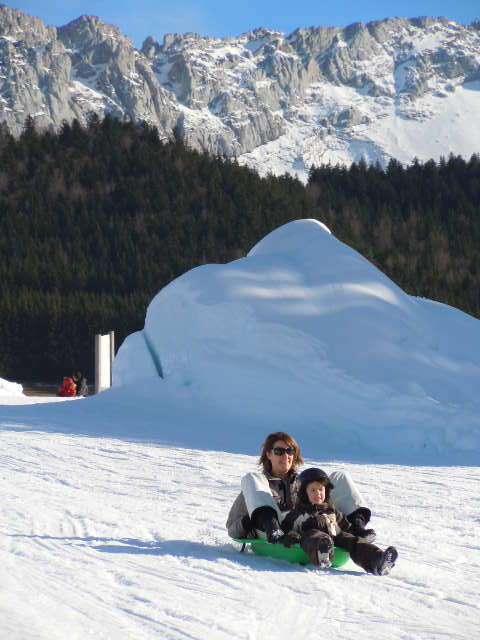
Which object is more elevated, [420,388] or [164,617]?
[420,388]

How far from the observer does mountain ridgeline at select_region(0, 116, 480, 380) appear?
51812mm

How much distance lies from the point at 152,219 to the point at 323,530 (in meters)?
62.0

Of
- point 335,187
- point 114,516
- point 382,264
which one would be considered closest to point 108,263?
point 382,264

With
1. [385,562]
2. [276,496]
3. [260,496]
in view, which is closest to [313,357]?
[276,496]

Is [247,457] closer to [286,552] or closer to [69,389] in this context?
[286,552]

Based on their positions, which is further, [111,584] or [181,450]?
[181,450]

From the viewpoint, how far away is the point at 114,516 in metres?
6.58

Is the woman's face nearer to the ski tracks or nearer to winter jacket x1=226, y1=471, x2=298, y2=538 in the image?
winter jacket x1=226, y1=471, x2=298, y2=538

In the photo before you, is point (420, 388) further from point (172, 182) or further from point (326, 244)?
point (172, 182)

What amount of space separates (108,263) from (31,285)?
281 inches

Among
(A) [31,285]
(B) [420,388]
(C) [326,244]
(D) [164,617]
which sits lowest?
(D) [164,617]

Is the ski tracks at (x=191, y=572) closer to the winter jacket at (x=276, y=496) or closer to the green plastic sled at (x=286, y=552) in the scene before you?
the green plastic sled at (x=286, y=552)

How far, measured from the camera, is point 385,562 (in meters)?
4.91

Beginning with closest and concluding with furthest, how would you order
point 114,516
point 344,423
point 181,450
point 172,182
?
point 114,516, point 181,450, point 344,423, point 172,182
